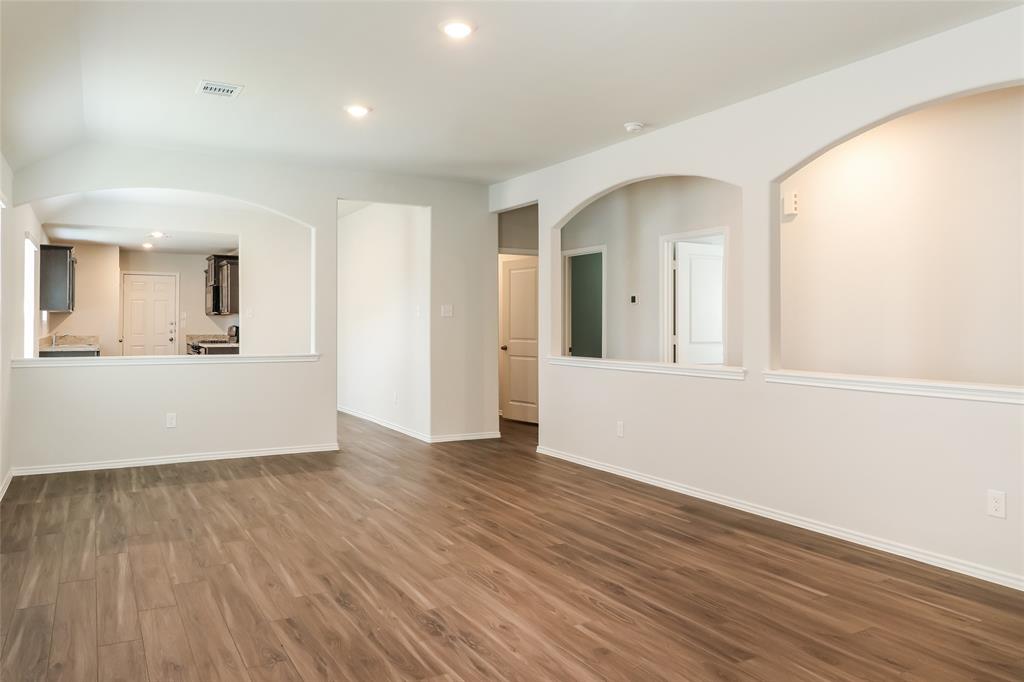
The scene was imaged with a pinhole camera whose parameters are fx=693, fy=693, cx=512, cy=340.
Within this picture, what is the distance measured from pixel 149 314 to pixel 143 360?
679cm

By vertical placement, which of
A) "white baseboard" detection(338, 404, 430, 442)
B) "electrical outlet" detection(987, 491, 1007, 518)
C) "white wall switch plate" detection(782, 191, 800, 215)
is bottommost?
"white baseboard" detection(338, 404, 430, 442)

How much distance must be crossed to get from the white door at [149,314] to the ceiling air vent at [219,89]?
865 centimetres

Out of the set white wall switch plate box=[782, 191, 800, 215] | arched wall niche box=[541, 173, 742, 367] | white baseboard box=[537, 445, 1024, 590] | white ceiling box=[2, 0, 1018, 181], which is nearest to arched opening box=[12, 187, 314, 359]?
white ceiling box=[2, 0, 1018, 181]

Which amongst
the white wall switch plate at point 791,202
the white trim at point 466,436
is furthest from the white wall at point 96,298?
the white wall switch plate at point 791,202

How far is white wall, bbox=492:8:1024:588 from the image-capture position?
340cm

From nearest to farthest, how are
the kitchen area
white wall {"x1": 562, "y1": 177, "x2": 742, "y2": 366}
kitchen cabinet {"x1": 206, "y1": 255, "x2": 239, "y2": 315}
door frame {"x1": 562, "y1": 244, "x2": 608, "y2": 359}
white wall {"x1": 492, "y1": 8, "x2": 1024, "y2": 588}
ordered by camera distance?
white wall {"x1": 492, "y1": 8, "x2": 1024, "y2": 588} < white wall {"x1": 562, "y1": 177, "x2": 742, "y2": 366} < door frame {"x1": 562, "y1": 244, "x2": 608, "y2": 359} < the kitchen area < kitchen cabinet {"x1": 206, "y1": 255, "x2": 239, "y2": 315}

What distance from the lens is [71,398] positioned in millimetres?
5758

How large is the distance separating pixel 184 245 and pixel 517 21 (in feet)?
30.6

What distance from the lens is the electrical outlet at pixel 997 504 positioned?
10.9ft

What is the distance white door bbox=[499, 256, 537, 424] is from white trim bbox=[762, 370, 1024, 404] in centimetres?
463

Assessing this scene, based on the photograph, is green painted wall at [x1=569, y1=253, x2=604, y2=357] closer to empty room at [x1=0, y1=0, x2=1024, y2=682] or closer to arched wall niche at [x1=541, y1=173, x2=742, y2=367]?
empty room at [x1=0, y1=0, x2=1024, y2=682]

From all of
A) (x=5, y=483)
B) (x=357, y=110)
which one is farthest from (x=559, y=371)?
(x=5, y=483)

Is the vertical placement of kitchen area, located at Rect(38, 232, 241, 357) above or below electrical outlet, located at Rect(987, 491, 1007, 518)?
above

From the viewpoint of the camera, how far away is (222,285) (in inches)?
431
